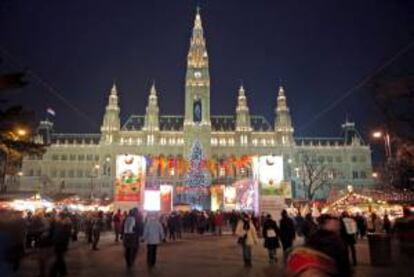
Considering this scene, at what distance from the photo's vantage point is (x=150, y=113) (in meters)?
91.7

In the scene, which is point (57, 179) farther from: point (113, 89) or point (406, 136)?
point (406, 136)

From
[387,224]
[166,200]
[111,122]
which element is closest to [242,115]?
[111,122]

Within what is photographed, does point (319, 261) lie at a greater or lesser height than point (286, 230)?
greater

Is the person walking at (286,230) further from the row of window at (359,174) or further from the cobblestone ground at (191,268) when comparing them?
the row of window at (359,174)

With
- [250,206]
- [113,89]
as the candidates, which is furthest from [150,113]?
[250,206]

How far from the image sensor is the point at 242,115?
301 feet

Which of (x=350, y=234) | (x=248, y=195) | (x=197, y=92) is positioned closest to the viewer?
(x=350, y=234)

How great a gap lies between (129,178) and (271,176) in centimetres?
771

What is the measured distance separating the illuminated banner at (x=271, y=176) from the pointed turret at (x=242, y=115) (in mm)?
68773

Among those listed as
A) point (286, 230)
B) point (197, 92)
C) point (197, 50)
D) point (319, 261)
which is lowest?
point (286, 230)

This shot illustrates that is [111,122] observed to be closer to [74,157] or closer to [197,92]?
[74,157]

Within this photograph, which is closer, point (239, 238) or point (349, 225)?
point (349, 225)

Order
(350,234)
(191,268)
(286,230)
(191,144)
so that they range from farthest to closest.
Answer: (191,144)
(286,230)
(350,234)
(191,268)

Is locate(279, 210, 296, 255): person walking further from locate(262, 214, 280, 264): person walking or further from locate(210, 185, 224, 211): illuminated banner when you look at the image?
locate(210, 185, 224, 211): illuminated banner
